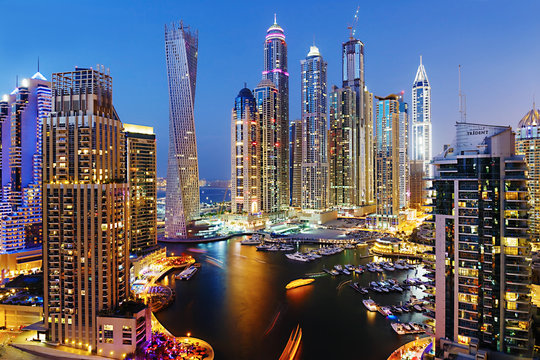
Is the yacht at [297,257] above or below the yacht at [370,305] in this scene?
above

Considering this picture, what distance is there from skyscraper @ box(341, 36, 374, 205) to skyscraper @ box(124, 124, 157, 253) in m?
86.8

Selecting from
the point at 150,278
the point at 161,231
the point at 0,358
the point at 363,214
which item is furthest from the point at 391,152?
the point at 0,358

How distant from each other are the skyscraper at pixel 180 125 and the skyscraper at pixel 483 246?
55.4 m

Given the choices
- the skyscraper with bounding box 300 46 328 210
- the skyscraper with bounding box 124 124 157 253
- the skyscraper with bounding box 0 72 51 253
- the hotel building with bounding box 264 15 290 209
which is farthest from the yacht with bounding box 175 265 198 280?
the hotel building with bounding box 264 15 290 209

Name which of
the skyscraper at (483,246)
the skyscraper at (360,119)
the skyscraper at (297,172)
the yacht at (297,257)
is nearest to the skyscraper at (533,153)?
the yacht at (297,257)

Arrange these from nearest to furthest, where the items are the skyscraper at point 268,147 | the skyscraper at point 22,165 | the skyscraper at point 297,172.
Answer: the skyscraper at point 22,165 < the skyscraper at point 268,147 < the skyscraper at point 297,172

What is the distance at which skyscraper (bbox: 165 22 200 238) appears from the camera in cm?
6781

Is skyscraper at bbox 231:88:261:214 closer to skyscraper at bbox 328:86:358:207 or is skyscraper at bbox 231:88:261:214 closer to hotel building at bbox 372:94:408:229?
hotel building at bbox 372:94:408:229

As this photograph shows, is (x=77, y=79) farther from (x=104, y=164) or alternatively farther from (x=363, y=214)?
(x=363, y=214)

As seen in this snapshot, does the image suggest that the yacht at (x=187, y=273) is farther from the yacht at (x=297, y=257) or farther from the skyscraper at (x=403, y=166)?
the skyscraper at (x=403, y=166)

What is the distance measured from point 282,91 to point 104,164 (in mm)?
97923

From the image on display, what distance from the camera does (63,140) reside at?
26016 mm

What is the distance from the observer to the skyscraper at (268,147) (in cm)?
9025

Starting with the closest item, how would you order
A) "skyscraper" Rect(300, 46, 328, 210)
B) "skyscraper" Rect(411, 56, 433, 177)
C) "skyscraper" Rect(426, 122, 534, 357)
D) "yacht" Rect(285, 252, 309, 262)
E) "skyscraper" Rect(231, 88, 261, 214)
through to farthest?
1. "skyscraper" Rect(426, 122, 534, 357)
2. "yacht" Rect(285, 252, 309, 262)
3. "skyscraper" Rect(231, 88, 261, 214)
4. "skyscraper" Rect(300, 46, 328, 210)
5. "skyscraper" Rect(411, 56, 433, 177)
